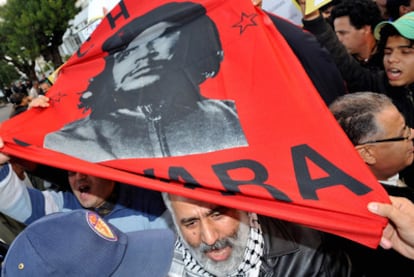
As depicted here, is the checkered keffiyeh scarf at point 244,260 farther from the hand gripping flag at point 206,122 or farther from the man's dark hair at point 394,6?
the man's dark hair at point 394,6

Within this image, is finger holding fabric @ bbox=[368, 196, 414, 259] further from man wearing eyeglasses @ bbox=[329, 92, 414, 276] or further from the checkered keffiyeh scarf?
the checkered keffiyeh scarf

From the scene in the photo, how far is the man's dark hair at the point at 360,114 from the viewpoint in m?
1.54

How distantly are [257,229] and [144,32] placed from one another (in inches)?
42.6

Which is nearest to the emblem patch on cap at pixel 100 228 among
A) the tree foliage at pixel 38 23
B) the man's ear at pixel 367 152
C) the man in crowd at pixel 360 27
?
the man's ear at pixel 367 152

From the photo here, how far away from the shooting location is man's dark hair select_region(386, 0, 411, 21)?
9.96 feet

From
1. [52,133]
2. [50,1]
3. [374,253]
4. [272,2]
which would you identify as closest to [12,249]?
[52,133]

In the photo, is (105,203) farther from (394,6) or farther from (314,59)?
(394,6)

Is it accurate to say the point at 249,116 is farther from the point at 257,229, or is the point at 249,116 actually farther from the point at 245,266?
the point at 245,266

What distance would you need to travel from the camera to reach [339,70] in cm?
213

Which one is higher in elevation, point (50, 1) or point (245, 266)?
point (50, 1)

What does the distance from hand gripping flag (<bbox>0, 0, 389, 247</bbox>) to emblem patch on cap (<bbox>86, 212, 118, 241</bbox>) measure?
17 centimetres

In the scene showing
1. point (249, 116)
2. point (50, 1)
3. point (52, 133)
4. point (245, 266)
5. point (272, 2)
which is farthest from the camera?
point (50, 1)

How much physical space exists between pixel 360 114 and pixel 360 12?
146cm

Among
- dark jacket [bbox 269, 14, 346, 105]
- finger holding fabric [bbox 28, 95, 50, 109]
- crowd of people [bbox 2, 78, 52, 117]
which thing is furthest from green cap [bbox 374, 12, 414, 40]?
crowd of people [bbox 2, 78, 52, 117]
